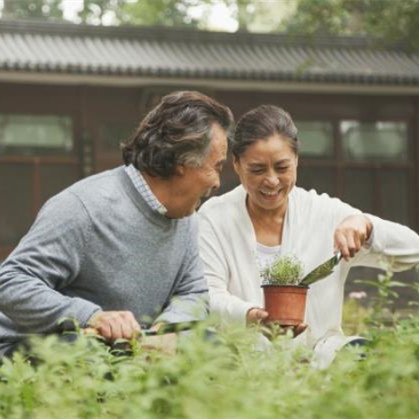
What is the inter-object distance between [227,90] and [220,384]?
16792 millimetres

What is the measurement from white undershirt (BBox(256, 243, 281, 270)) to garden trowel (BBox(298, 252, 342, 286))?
44 cm

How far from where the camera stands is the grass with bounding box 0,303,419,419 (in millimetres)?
2158

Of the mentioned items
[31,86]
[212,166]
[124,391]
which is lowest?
[124,391]

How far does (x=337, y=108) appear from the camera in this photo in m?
20.1

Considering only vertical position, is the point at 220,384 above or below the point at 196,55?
below

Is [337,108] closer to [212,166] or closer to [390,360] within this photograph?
[212,166]

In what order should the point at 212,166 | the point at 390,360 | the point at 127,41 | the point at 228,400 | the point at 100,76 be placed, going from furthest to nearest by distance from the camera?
the point at 127,41 < the point at 100,76 < the point at 212,166 < the point at 390,360 < the point at 228,400

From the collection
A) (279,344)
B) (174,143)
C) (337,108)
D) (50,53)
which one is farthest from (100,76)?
(279,344)

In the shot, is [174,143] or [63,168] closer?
[174,143]

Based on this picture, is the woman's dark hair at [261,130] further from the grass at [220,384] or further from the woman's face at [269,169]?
the grass at [220,384]

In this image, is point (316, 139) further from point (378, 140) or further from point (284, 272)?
point (284, 272)

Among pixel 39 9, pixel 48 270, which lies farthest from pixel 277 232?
pixel 39 9

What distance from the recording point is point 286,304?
3.94 m

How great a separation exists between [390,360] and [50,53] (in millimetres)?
16373
